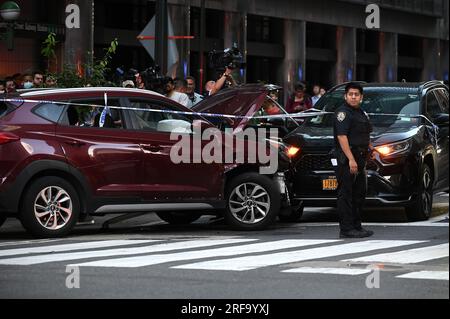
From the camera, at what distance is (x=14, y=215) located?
13.6 m

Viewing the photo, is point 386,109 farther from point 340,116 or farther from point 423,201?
point 340,116

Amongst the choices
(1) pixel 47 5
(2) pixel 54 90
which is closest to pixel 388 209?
(2) pixel 54 90

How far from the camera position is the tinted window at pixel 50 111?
13727 millimetres

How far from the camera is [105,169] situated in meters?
13.9

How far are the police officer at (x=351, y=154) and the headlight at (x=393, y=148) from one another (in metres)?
1.68

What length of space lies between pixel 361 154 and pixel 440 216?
344 centimetres

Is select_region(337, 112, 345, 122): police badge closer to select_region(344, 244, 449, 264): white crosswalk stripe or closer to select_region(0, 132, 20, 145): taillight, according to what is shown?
select_region(344, 244, 449, 264): white crosswalk stripe

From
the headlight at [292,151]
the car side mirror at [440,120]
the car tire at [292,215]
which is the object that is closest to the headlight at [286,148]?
the headlight at [292,151]

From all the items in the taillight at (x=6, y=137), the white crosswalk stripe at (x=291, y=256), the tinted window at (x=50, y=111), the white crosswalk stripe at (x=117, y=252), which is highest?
the tinted window at (x=50, y=111)

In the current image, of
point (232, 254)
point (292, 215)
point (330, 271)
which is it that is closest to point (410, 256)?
point (330, 271)

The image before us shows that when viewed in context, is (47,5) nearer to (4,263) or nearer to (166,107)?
(166,107)

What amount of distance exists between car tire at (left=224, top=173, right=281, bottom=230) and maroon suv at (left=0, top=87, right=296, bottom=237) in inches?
0.5

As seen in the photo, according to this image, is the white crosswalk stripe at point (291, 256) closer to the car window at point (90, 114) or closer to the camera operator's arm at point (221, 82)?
the car window at point (90, 114)

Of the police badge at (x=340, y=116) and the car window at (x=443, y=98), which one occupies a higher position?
the car window at (x=443, y=98)
